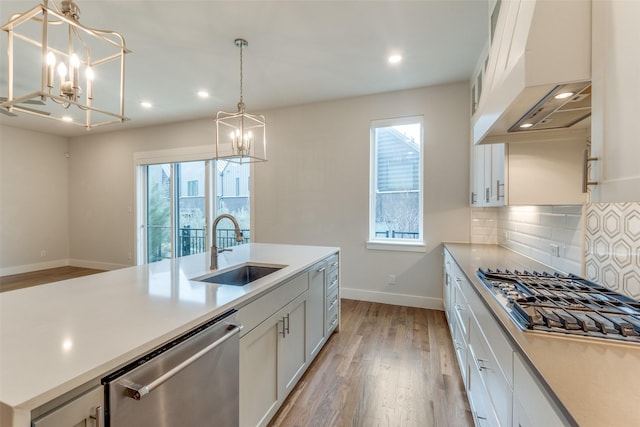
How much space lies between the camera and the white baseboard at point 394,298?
144 inches

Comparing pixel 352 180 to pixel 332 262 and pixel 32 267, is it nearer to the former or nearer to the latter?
pixel 332 262

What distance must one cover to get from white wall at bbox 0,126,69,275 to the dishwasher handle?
6991 mm

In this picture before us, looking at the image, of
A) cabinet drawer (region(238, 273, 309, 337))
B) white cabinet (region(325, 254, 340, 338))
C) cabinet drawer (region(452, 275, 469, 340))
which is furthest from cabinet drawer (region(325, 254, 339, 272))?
cabinet drawer (region(452, 275, 469, 340))

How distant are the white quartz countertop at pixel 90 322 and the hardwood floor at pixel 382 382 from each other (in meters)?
0.93

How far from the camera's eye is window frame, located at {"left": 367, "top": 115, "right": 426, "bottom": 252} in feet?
12.3

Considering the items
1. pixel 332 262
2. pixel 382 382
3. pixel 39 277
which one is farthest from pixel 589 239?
pixel 39 277

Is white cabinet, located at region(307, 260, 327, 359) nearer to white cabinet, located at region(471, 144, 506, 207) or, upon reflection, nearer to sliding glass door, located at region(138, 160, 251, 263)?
white cabinet, located at region(471, 144, 506, 207)

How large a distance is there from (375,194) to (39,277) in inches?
249

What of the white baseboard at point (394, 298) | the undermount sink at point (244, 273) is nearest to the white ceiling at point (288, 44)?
the undermount sink at point (244, 273)

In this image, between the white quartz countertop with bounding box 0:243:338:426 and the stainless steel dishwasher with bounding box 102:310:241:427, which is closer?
the white quartz countertop with bounding box 0:243:338:426

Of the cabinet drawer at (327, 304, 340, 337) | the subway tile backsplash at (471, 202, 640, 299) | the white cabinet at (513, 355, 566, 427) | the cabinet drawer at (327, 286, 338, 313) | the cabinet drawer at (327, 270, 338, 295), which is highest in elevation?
the subway tile backsplash at (471, 202, 640, 299)

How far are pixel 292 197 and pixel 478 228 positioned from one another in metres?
2.60

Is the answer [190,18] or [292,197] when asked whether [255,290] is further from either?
[292,197]

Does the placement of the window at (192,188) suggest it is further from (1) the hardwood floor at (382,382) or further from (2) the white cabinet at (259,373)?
(2) the white cabinet at (259,373)
